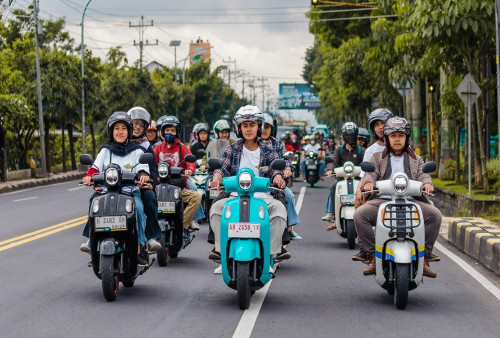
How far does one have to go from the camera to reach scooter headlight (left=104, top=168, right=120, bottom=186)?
333 inches

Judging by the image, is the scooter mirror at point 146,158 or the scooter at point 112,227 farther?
the scooter mirror at point 146,158

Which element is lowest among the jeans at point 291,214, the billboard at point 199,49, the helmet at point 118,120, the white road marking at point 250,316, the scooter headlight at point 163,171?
the white road marking at point 250,316

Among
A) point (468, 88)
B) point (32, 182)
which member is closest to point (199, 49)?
point (32, 182)

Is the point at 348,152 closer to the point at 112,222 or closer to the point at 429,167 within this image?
the point at 429,167

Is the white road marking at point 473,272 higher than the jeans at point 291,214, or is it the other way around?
the jeans at point 291,214

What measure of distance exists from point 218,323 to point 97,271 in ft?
5.15

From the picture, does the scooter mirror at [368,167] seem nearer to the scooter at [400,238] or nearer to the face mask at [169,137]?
the scooter at [400,238]

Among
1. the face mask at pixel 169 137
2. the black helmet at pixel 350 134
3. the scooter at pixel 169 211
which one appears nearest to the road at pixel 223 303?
the scooter at pixel 169 211

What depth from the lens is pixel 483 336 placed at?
722 cm

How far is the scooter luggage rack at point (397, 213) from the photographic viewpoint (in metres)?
8.20

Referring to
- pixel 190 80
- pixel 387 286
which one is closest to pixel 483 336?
pixel 387 286

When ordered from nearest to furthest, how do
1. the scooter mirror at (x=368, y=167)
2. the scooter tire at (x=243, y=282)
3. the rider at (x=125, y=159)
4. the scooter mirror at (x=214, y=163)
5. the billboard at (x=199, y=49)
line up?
the scooter tire at (x=243, y=282), the scooter mirror at (x=368, y=167), the scooter mirror at (x=214, y=163), the rider at (x=125, y=159), the billboard at (x=199, y=49)

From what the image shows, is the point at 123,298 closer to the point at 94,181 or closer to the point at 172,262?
the point at 94,181

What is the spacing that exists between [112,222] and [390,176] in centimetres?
275
